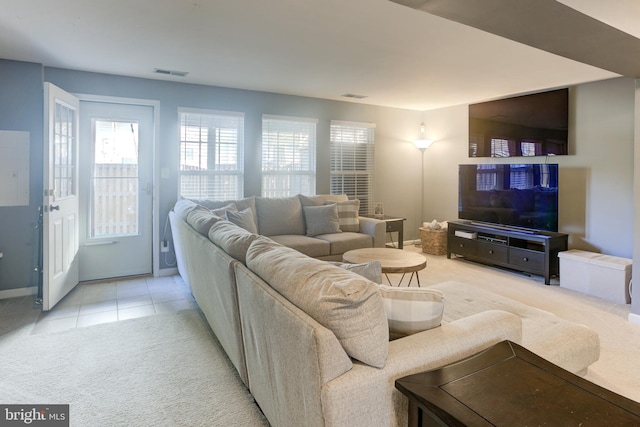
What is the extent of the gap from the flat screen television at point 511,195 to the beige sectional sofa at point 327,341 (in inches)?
114

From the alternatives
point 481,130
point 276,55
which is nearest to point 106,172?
point 276,55

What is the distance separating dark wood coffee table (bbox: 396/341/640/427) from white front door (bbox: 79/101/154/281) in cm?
411

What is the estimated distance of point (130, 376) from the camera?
2.31 meters

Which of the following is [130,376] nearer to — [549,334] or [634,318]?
[549,334]

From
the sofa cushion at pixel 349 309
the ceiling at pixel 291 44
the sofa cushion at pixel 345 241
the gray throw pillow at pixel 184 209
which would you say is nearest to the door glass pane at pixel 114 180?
the ceiling at pixel 291 44

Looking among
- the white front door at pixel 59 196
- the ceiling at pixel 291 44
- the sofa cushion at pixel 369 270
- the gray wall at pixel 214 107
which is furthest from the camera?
the gray wall at pixel 214 107

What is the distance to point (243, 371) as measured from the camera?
205cm

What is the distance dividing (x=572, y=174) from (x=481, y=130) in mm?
1403

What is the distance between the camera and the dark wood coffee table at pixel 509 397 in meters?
1.03

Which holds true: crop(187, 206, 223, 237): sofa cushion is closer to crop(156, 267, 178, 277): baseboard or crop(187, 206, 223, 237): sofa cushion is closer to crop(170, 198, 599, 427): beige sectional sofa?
crop(170, 198, 599, 427): beige sectional sofa

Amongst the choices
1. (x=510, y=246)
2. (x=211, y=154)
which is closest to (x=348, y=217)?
(x=211, y=154)

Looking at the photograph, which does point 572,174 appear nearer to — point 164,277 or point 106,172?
point 164,277

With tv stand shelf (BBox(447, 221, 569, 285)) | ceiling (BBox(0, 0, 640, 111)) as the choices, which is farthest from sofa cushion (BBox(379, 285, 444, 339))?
tv stand shelf (BBox(447, 221, 569, 285))

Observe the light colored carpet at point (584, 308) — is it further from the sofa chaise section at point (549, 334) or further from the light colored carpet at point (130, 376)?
the light colored carpet at point (130, 376)
